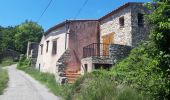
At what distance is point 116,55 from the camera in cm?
2047

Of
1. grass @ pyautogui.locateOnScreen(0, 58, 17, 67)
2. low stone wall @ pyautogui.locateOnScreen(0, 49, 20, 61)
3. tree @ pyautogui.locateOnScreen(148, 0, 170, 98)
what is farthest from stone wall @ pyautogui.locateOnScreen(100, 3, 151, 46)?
low stone wall @ pyautogui.locateOnScreen(0, 49, 20, 61)

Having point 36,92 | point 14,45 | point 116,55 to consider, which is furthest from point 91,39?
point 14,45

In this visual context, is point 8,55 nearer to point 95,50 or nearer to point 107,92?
point 95,50

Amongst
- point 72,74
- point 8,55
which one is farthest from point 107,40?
point 8,55

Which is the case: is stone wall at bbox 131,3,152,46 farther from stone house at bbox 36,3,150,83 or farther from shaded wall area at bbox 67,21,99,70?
shaded wall area at bbox 67,21,99,70

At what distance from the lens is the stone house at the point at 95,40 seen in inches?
814

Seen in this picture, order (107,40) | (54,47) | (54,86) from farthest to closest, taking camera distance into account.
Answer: (54,47) → (107,40) → (54,86)

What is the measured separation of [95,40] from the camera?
25875 mm

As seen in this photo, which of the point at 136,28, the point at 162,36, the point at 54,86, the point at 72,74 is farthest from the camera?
the point at 72,74

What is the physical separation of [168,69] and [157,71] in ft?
1.96

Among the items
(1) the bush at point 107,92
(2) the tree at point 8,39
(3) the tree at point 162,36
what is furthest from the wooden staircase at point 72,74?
(2) the tree at point 8,39

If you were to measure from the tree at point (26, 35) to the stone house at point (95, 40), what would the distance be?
98.4 ft

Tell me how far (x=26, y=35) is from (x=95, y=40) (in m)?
37.4

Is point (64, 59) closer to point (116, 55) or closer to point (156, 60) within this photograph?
point (116, 55)
